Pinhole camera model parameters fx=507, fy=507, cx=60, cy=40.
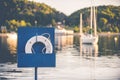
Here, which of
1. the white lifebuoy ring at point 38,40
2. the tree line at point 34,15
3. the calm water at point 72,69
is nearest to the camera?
the white lifebuoy ring at point 38,40

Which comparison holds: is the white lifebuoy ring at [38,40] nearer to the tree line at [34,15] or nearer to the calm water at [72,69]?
the calm water at [72,69]

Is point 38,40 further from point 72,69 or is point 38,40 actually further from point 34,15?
point 34,15

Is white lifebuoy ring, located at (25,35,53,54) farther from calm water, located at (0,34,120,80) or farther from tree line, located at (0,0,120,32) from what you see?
tree line, located at (0,0,120,32)

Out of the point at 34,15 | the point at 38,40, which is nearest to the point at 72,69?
the point at 38,40

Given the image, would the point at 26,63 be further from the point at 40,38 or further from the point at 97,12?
the point at 97,12

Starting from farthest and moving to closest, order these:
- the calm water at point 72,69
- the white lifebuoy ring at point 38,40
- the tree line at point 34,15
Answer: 1. the tree line at point 34,15
2. the calm water at point 72,69
3. the white lifebuoy ring at point 38,40

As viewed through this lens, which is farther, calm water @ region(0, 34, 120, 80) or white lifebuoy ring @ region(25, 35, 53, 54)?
calm water @ region(0, 34, 120, 80)

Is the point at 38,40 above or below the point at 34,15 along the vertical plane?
below

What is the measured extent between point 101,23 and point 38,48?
45.3 meters

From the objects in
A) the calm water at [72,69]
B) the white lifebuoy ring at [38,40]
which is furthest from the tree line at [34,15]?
the white lifebuoy ring at [38,40]

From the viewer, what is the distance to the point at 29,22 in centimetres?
4738

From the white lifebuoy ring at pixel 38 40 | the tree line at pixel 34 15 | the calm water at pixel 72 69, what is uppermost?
the tree line at pixel 34 15

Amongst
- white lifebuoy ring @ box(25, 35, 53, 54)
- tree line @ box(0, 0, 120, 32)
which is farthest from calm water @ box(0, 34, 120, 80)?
tree line @ box(0, 0, 120, 32)

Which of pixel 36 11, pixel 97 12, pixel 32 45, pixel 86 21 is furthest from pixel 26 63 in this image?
pixel 86 21
